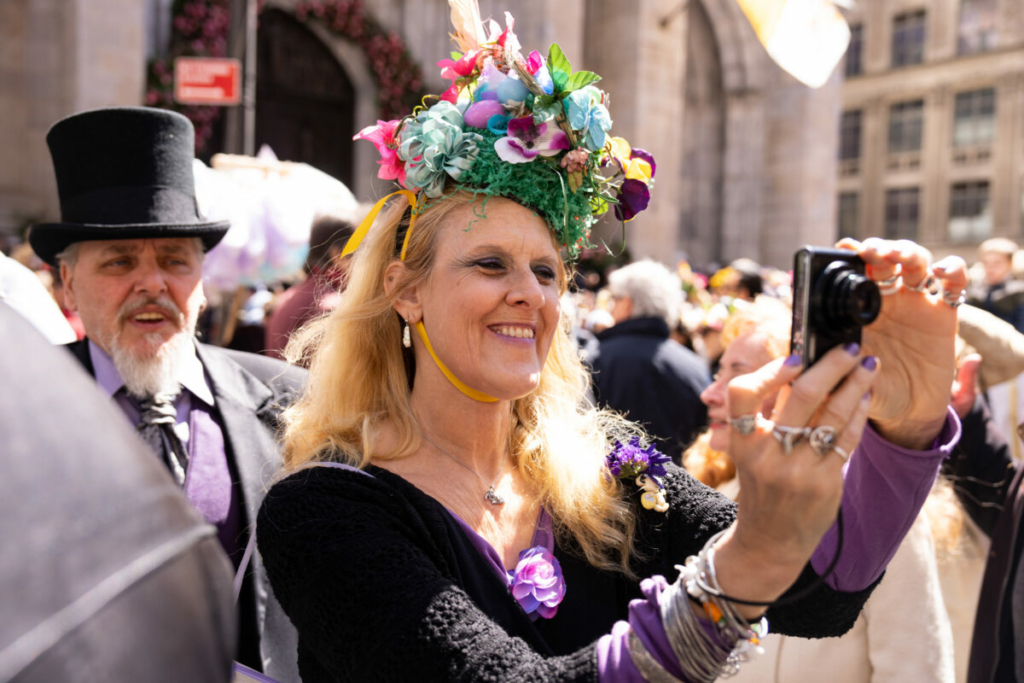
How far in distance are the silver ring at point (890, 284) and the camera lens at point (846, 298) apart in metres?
0.09

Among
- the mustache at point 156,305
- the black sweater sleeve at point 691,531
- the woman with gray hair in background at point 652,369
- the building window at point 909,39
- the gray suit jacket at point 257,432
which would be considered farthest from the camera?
the building window at point 909,39

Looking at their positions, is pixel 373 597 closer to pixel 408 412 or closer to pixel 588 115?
pixel 408 412

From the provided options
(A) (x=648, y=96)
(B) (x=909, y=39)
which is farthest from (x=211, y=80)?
(B) (x=909, y=39)

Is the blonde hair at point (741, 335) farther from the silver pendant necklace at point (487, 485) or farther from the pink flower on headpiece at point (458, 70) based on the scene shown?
the pink flower on headpiece at point (458, 70)

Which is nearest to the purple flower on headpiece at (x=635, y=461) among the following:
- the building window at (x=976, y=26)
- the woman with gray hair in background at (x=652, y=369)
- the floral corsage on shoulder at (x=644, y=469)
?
the floral corsage on shoulder at (x=644, y=469)

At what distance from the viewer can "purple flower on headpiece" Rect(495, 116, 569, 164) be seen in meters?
1.92

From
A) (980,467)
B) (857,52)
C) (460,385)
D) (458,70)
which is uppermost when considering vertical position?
(857,52)

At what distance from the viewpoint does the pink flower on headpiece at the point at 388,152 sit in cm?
209

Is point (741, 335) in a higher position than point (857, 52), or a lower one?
lower

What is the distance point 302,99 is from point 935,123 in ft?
109

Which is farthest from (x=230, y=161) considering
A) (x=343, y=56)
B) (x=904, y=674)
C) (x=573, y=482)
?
(x=343, y=56)

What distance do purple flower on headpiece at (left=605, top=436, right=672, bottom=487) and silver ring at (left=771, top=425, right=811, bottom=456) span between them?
2.62 feet

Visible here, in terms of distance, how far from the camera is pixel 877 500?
146cm

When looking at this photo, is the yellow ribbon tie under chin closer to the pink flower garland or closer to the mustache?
the mustache
